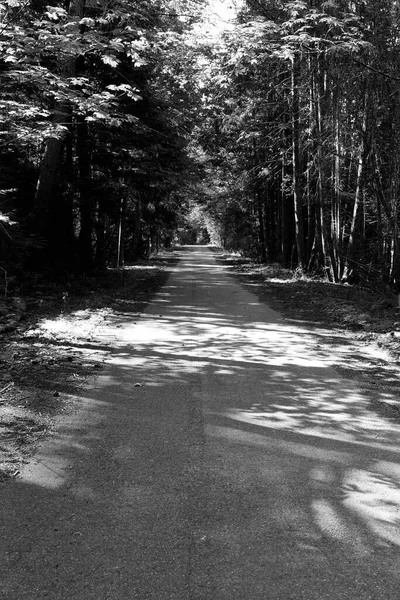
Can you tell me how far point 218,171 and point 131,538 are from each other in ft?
95.2

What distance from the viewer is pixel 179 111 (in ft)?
52.0

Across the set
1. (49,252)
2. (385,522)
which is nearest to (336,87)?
(49,252)

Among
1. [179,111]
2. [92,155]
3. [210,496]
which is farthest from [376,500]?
[92,155]

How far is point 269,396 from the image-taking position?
18.6 ft

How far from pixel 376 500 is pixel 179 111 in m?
14.5

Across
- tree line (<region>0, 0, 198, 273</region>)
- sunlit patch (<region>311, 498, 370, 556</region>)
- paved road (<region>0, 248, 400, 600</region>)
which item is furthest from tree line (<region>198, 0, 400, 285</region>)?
sunlit patch (<region>311, 498, 370, 556</region>)

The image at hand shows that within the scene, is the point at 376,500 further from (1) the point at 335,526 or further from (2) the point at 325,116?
(2) the point at 325,116

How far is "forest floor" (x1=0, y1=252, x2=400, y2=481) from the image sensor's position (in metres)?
5.04

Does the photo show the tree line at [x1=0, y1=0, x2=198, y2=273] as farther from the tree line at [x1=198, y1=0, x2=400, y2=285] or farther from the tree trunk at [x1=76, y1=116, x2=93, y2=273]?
the tree line at [x1=198, y1=0, x2=400, y2=285]

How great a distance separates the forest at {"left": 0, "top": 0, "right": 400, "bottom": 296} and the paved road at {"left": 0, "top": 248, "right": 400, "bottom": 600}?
14.2ft

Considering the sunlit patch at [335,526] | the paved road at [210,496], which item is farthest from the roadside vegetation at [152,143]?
the sunlit patch at [335,526]

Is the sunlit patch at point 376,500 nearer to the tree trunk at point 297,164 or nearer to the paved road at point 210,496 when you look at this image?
the paved road at point 210,496

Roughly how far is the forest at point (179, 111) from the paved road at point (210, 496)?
4333mm

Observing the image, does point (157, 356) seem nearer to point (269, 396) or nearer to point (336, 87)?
point (269, 396)
